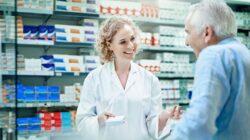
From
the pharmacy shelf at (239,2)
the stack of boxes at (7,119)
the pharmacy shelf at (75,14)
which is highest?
the pharmacy shelf at (239,2)

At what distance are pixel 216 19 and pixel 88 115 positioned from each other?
1146 millimetres

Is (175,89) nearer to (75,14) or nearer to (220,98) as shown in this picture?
(75,14)

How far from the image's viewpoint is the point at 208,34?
4.40 ft

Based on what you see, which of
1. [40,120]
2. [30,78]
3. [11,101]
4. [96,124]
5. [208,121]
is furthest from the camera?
[30,78]

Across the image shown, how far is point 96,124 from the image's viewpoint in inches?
83.0

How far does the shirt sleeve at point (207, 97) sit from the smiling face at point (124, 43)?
3.60 ft

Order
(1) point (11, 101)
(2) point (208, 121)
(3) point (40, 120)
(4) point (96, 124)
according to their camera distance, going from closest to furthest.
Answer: (2) point (208, 121)
(1) point (11, 101)
(4) point (96, 124)
(3) point (40, 120)

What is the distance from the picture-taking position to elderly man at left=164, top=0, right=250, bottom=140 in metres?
1.16

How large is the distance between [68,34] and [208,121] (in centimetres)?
338

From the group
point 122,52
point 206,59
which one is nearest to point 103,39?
point 122,52

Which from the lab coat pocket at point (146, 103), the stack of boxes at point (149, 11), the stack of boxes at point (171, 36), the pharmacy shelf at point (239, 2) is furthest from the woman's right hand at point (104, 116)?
the pharmacy shelf at point (239, 2)

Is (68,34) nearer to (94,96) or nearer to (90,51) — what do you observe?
(90,51)

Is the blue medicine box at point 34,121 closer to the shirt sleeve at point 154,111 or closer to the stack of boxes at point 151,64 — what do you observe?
the stack of boxes at point 151,64

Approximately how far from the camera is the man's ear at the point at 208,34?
133cm
